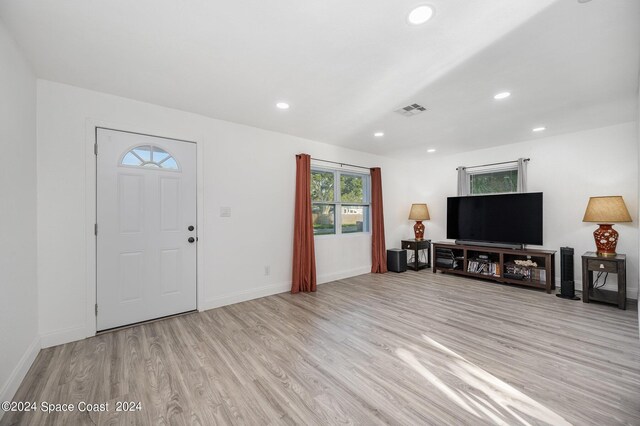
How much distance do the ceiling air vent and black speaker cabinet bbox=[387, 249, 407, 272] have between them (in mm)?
2938

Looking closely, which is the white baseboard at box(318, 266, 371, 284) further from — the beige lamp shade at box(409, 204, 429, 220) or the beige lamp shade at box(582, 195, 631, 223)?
the beige lamp shade at box(582, 195, 631, 223)

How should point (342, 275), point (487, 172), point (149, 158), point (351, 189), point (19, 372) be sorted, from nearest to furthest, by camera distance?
point (19, 372), point (149, 158), point (342, 275), point (487, 172), point (351, 189)

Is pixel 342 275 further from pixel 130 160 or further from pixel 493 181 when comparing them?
pixel 130 160

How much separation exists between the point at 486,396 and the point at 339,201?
3570 millimetres

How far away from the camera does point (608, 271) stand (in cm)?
334

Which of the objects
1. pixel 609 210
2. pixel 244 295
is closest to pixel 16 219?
pixel 244 295

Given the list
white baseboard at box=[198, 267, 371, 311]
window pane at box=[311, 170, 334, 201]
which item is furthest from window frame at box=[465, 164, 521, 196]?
white baseboard at box=[198, 267, 371, 311]

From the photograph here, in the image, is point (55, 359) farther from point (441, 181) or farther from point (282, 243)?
point (441, 181)

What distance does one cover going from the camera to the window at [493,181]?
480 cm

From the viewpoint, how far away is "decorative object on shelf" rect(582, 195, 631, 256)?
3382 millimetres

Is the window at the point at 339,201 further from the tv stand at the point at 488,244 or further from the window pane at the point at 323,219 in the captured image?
the tv stand at the point at 488,244

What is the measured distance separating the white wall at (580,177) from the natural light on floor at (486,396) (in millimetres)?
3464

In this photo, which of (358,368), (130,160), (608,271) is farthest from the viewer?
(608,271)

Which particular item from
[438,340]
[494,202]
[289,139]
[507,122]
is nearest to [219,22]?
[289,139]
